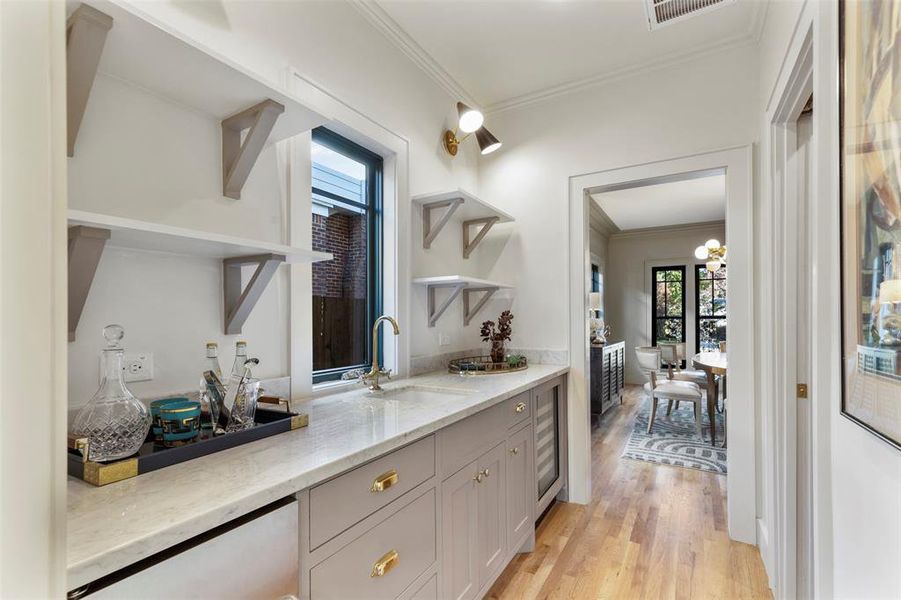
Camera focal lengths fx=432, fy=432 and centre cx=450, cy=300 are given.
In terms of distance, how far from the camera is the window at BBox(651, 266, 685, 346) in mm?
7199

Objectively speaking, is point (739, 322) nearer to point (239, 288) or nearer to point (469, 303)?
point (469, 303)

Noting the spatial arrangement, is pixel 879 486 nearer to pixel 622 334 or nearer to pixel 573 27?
pixel 573 27

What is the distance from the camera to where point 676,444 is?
4.02 meters

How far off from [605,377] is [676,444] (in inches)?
43.7

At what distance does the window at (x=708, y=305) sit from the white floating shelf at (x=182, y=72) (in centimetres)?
718

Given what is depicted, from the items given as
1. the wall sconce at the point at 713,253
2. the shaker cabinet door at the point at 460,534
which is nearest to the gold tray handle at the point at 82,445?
the shaker cabinet door at the point at 460,534

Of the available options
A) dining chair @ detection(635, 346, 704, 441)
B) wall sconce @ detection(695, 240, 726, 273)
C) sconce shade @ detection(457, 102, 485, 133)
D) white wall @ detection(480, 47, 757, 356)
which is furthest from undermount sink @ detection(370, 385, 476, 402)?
wall sconce @ detection(695, 240, 726, 273)

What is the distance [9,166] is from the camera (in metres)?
0.35

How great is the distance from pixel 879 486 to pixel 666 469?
289 cm

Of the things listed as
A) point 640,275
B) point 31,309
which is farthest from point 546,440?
point 640,275

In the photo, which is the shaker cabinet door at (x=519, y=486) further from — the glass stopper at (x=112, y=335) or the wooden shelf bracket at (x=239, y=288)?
the glass stopper at (x=112, y=335)

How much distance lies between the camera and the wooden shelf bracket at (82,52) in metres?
0.97

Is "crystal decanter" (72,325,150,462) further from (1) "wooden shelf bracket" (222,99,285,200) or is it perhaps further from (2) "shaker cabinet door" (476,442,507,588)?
(2) "shaker cabinet door" (476,442,507,588)

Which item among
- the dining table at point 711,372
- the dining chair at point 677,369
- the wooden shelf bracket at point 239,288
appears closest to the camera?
the wooden shelf bracket at point 239,288
